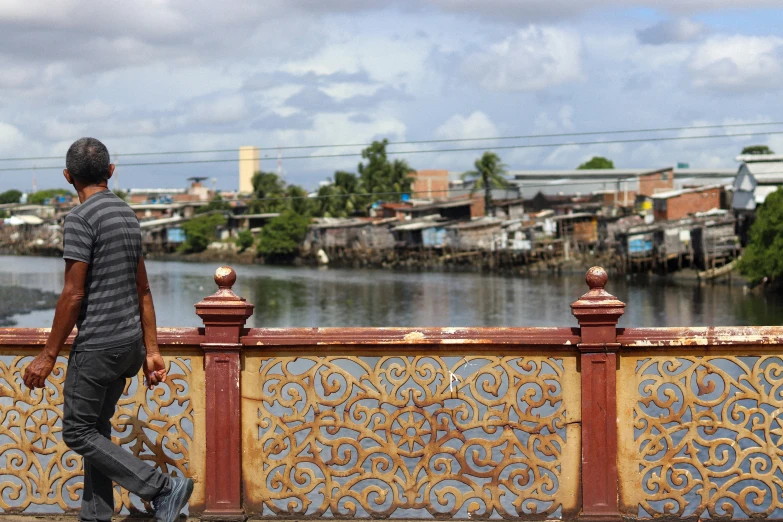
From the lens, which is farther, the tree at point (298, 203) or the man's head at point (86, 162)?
the tree at point (298, 203)

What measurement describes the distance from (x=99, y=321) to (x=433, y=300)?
1750 inches

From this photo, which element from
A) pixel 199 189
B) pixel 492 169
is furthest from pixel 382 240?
pixel 199 189

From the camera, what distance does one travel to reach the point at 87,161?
163 inches

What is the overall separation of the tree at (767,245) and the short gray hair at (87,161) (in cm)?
4325

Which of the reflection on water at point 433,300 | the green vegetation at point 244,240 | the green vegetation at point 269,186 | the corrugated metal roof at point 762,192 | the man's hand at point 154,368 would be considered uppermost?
the green vegetation at point 269,186

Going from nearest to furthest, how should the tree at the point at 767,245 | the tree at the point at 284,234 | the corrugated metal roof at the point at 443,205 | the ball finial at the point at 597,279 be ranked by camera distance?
the ball finial at the point at 597,279 < the tree at the point at 767,245 < the corrugated metal roof at the point at 443,205 < the tree at the point at 284,234

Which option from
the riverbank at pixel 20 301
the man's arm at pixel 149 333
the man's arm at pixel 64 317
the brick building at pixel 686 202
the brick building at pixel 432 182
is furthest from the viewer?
the brick building at pixel 432 182

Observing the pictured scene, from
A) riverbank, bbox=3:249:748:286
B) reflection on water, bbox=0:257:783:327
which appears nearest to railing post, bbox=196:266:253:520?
reflection on water, bbox=0:257:783:327

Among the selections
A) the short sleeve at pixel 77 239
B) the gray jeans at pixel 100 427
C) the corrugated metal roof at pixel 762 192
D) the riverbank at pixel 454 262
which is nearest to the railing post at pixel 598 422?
the gray jeans at pixel 100 427

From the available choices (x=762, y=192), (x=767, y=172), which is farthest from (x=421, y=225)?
(x=762, y=192)

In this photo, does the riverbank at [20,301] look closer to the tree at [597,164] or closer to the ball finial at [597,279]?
the ball finial at [597,279]

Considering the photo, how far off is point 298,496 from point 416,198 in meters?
90.1

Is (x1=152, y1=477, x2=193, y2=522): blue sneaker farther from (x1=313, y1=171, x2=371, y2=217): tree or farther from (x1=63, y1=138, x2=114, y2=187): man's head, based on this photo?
(x1=313, y1=171, x2=371, y2=217): tree

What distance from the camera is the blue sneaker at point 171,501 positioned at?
14.2ft
